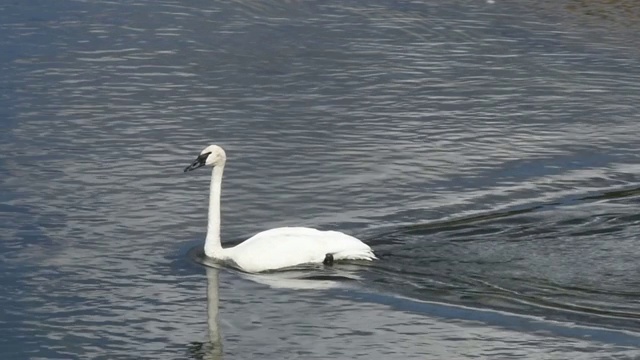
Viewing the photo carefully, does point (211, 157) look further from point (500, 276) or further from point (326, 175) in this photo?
point (500, 276)

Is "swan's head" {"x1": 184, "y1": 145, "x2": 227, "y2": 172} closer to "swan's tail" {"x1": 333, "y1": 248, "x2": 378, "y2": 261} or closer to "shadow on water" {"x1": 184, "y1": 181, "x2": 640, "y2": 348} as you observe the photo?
"shadow on water" {"x1": 184, "y1": 181, "x2": 640, "y2": 348}

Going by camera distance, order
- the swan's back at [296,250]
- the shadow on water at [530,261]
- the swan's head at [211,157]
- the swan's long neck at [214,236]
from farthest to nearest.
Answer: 1. the swan's head at [211,157]
2. the swan's long neck at [214,236]
3. the swan's back at [296,250]
4. the shadow on water at [530,261]

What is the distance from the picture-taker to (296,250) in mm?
13102

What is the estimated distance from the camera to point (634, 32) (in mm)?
22641

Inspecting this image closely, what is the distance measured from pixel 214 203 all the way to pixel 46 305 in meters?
1.84

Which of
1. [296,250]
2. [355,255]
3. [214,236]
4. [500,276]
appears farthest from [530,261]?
[214,236]

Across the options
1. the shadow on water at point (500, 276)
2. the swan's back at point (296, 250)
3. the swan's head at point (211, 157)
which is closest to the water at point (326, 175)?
the shadow on water at point (500, 276)

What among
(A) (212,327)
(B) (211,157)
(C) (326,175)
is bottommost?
(A) (212,327)

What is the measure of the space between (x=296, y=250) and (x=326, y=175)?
9.10 ft

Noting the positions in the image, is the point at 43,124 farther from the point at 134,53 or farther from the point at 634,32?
the point at 634,32

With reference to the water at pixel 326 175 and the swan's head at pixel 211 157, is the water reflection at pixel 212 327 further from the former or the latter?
the swan's head at pixel 211 157

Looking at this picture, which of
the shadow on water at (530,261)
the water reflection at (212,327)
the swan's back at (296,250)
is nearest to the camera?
the water reflection at (212,327)

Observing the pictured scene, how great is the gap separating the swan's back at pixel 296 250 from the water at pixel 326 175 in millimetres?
131

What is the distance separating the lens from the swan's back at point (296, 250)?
1303 centimetres
